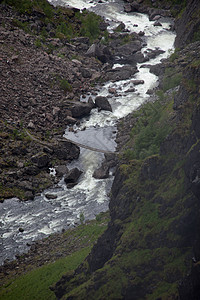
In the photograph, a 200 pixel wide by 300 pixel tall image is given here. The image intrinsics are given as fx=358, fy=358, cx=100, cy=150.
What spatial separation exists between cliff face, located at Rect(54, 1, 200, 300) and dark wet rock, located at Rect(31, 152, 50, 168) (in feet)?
68.2

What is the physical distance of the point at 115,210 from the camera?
32375mm

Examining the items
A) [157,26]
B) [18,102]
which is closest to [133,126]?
[18,102]

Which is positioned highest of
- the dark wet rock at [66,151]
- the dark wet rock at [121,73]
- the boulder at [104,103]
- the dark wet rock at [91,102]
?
the dark wet rock at [121,73]

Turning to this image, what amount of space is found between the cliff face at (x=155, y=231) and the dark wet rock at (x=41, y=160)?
819 inches

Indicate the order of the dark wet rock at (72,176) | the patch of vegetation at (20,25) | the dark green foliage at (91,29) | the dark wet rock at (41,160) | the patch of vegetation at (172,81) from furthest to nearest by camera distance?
the dark green foliage at (91,29) < the patch of vegetation at (20,25) < the patch of vegetation at (172,81) < the dark wet rock at (41,160) < the dark wet rock at (72,176)

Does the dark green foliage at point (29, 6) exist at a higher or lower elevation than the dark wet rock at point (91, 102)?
higher

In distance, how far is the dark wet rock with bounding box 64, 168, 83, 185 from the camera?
50688mm

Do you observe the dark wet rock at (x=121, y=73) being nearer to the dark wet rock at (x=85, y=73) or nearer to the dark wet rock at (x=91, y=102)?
the dark wet rock at (x=85, y=73)

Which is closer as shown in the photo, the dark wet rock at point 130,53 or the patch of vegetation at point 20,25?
the dark wet rock at point 130,53

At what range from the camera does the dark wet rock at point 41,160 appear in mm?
52688

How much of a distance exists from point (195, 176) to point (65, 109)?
143 ft

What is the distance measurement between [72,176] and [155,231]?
2534 centimetres

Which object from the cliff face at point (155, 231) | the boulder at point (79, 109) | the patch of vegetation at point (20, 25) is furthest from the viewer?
the patch of vegetation at point (20, 25)

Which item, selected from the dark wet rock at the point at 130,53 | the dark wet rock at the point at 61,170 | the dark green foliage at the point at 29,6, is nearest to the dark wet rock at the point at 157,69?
the dark wet rock at the point at 130,53
